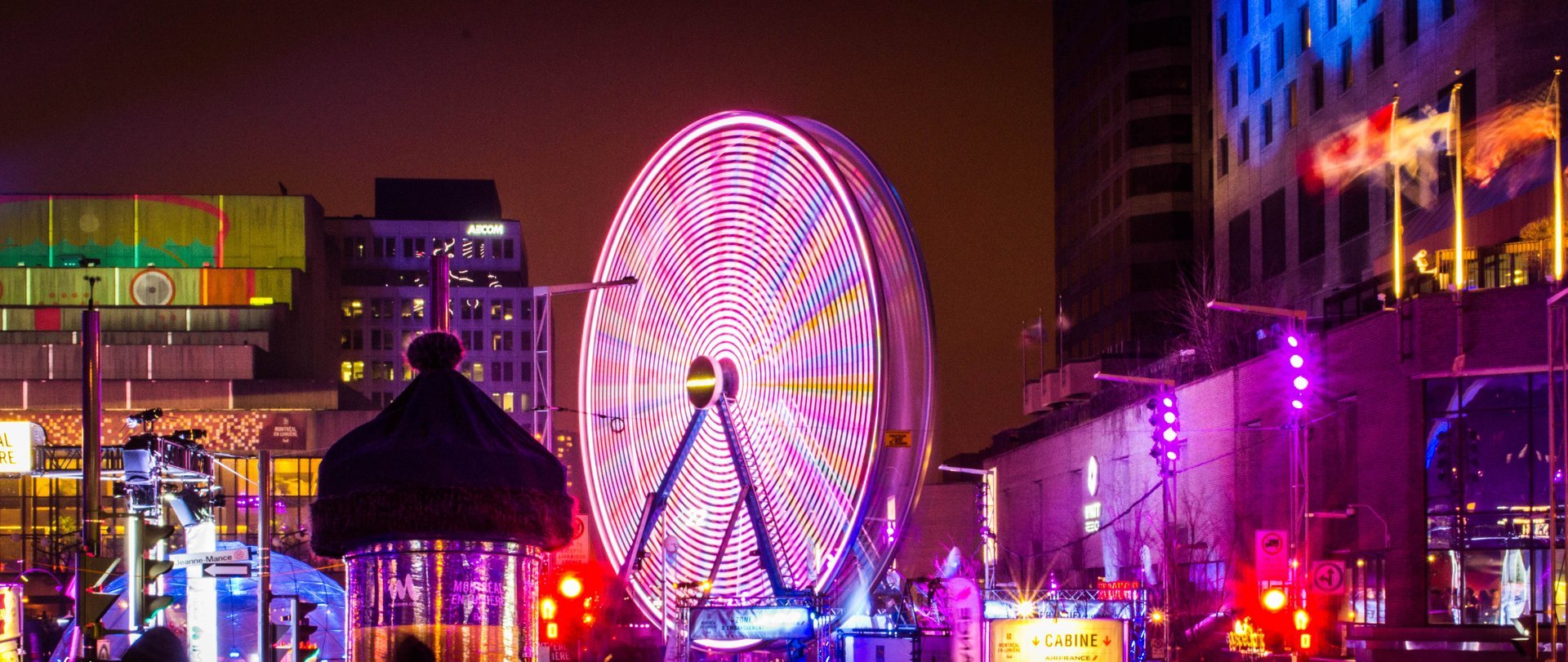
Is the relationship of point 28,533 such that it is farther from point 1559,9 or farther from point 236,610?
point 1559,9

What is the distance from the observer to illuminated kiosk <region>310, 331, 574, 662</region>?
729 cm

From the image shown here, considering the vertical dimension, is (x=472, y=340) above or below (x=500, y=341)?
above

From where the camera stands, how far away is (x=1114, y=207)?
94.9 m

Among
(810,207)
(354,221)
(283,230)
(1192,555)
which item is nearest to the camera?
(810,207)

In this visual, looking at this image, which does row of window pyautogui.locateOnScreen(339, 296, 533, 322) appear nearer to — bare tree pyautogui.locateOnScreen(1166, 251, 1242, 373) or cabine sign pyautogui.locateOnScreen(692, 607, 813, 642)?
bare tree pyautogui.locateOnScreen(1166, 251, 1242, 373)

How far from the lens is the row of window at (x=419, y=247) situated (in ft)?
557

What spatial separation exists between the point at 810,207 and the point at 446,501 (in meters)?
20.9

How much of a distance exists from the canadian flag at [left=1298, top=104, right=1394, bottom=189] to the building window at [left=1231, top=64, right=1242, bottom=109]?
8535 millimetres

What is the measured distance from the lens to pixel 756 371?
30297 mm

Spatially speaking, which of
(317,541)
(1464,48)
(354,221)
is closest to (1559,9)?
(1464,48)

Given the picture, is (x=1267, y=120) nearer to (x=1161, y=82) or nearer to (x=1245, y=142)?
(x=1245, y=142)

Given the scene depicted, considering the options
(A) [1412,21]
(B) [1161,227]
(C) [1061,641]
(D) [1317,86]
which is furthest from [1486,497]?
(B) [1161,227]

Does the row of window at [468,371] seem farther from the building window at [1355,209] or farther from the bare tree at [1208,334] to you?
the building window at [1355,209]

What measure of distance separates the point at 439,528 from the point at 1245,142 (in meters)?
72.3
